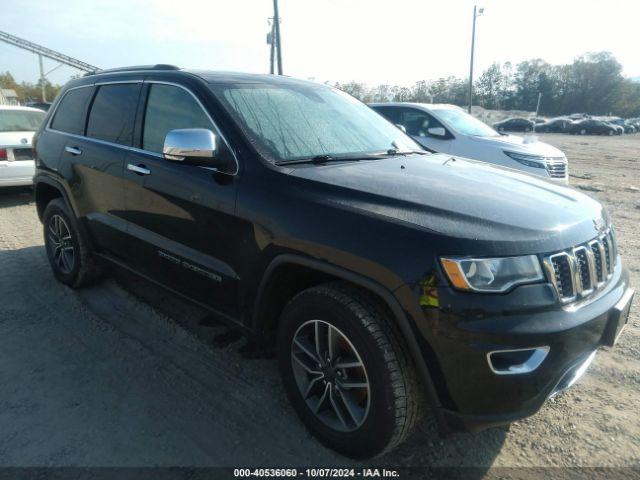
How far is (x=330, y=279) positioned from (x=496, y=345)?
880mm

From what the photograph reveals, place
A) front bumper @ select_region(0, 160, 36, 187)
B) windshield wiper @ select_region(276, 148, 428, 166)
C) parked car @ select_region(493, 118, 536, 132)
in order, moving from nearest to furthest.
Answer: windshield wiper @ select_region(276, 148, 428, 166), front bumper @ select_region(0, 160, 36, 187), parked car @ select_region(493, 118, 536, 132)

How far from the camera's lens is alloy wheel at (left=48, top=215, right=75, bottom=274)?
4.36 metres

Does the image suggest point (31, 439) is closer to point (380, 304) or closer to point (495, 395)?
point (380, 304)

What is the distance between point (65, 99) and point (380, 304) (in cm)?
383

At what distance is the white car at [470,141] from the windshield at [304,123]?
13.6 feet

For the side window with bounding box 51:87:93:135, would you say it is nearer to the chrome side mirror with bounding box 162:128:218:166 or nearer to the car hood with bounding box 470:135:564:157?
the chrome side mirror with bounding box 162:128:218:166

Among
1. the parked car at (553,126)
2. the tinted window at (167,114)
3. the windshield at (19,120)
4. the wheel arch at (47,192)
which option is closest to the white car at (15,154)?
the windshield at (19,120)

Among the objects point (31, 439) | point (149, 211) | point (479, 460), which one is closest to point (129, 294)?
point (149, 211)

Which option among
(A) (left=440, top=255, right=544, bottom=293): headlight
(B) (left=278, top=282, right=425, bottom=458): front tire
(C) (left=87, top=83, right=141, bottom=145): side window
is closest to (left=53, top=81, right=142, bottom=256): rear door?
(C) (left=87, top=83, right=141, bottom=145): side window

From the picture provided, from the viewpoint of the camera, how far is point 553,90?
8756 cm

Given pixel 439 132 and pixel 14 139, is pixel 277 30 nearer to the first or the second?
pixel 439 132

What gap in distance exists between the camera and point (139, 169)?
325 cm

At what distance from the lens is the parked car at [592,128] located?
4397 centimetres

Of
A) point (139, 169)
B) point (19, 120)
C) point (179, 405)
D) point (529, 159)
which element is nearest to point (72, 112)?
point (139, 169)
